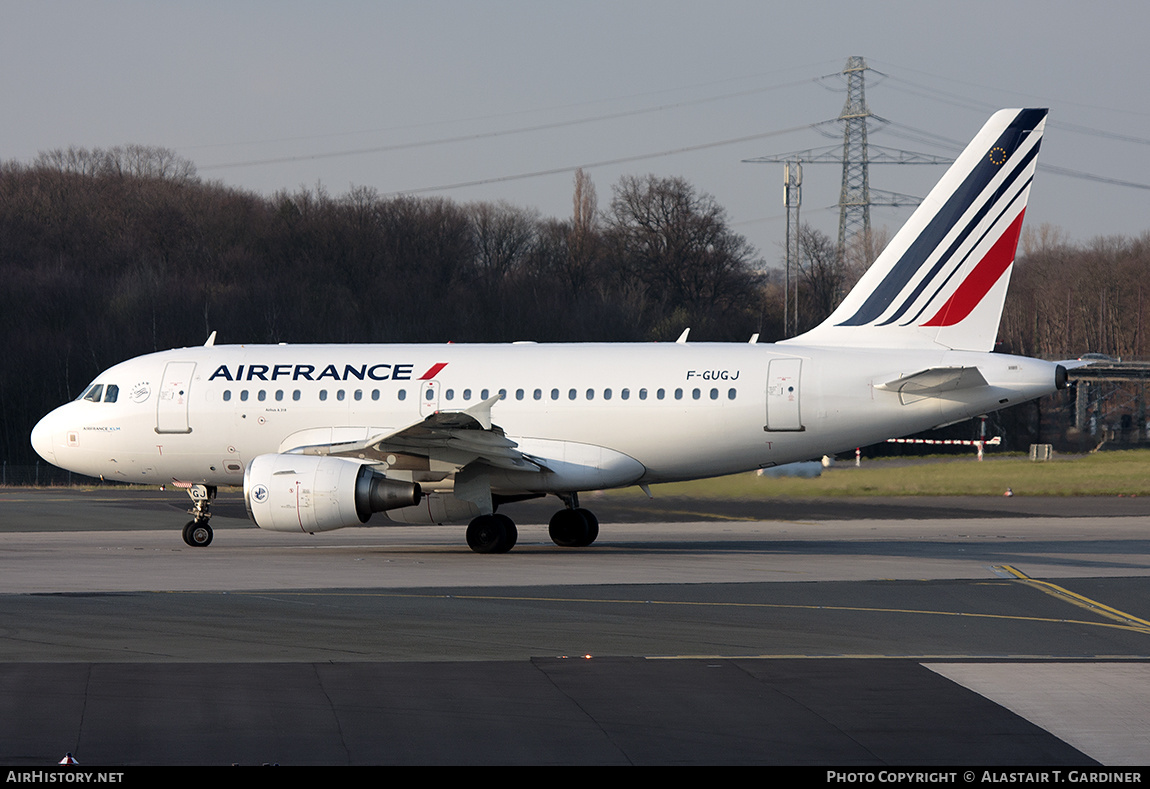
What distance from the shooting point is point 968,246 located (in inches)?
917

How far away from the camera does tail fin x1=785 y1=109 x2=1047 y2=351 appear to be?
23.1 meters

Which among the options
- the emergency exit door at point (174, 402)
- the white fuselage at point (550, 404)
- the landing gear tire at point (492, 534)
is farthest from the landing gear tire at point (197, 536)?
the landing gear tire at point (492, 534)

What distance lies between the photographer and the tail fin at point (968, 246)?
911 inches

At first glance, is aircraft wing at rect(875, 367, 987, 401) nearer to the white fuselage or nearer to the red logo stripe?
the white fuselage

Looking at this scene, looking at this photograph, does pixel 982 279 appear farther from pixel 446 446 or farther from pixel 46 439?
pixel 46 439

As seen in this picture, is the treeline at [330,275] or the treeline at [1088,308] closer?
the treeline at [330,275]

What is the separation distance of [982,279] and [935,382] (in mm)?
2611

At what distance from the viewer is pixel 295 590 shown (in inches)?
683

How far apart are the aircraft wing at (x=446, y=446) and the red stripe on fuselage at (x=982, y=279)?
26.7 ft

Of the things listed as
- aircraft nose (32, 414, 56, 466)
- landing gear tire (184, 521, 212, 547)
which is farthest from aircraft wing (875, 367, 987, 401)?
aircraft nose (32, 414, 56, 466)

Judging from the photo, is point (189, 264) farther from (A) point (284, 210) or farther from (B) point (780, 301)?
(B) point (780, 301)

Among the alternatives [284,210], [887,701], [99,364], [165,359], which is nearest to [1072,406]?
[284,210]

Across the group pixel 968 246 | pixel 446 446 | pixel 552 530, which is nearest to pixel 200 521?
pixel 446 446

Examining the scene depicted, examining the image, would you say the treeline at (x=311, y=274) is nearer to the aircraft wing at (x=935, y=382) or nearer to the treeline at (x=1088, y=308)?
the treeline at (x=1088, y=308)
